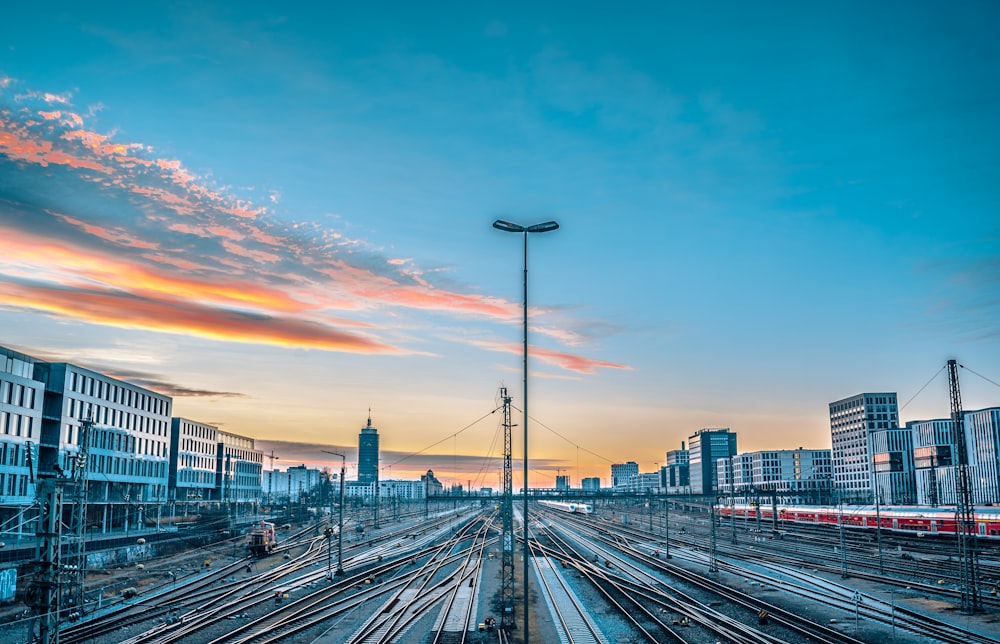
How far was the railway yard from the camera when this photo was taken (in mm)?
40281

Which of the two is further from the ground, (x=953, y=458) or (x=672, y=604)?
(x=953, y=458)

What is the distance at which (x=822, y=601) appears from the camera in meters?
49.7

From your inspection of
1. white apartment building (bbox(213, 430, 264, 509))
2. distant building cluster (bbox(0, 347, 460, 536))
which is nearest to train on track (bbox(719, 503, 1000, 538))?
distant building cluster (bbox(0, 347, 460, 536))

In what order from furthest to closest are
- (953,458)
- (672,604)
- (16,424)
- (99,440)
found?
1. (953,458)
2. (99,440)
3. (16,424)
4. (672,604)

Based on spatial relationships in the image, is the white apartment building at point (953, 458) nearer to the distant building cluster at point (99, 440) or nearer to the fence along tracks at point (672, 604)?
the fence along tracks at point (672, 604)

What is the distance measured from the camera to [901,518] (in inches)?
3725

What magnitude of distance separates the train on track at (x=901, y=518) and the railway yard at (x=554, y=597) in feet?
6.95

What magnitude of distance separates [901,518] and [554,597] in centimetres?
6211

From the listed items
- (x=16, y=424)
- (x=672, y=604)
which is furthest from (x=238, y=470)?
(x=672, y=604)

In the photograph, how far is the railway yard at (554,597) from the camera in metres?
40.3

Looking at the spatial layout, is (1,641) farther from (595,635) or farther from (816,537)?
(816,537)

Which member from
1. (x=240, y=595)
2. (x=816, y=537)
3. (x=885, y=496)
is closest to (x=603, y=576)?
(x=240, y=595)

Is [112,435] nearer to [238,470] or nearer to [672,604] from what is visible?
[238,470]

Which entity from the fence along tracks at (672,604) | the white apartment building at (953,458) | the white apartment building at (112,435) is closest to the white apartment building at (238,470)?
the white apartment building at (112,435)
